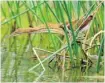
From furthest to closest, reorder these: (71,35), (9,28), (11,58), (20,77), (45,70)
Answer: (9,28) < (11,58) < (71,35) < (45,70) < (20,77)

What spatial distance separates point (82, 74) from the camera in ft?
9.20

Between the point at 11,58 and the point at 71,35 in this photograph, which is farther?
the point at 11,58

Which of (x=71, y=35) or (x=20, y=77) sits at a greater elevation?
(x=71, y=35)

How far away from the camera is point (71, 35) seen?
306 cm

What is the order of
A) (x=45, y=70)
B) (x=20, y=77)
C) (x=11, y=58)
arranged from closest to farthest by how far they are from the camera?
(x=20, y=77) < (x=45, y=70) < (x=11, y=58)

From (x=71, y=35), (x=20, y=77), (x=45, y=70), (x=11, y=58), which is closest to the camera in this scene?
(x=20, y=77)

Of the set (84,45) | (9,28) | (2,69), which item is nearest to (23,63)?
(2,69)

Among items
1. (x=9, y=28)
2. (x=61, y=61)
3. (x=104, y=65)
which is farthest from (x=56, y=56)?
(x=9, y=28)

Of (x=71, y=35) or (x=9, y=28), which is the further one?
(x=9, y=28)

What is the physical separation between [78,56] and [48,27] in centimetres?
27

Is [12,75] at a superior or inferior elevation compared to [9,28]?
inferior

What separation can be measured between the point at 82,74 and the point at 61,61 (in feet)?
0.82

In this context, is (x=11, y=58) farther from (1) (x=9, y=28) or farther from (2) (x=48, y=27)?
(1) (x=9, y=28)

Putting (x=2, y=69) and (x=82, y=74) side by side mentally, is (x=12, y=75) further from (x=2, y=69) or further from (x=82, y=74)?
(x=82, y=74)
